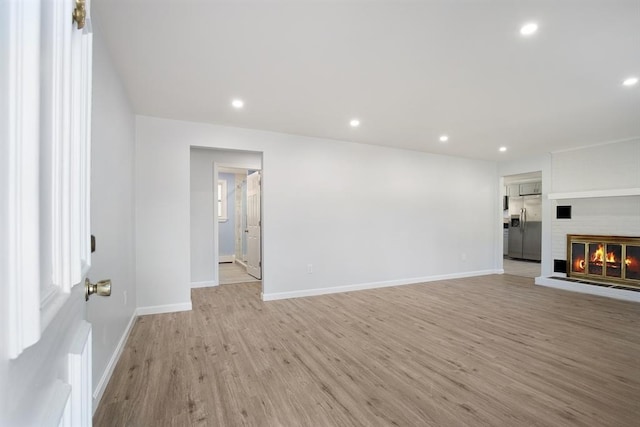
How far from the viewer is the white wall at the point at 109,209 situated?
1971 mm

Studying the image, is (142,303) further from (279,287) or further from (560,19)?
(560,19)

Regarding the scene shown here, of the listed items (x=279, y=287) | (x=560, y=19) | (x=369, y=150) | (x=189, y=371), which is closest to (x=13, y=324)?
(x=189, y=371)

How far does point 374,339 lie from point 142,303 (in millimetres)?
2812

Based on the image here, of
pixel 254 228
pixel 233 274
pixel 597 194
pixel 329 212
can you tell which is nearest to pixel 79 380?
pixel 329 212

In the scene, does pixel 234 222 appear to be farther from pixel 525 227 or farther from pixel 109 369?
pixel 525 227

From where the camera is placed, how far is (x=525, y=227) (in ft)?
27.9

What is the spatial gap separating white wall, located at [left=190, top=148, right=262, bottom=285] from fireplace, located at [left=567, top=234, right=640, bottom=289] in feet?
19.1

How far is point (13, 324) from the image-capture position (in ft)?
1.22

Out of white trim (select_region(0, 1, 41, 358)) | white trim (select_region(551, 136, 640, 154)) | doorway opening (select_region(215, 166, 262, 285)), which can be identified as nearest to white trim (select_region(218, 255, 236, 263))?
doorway opening (select_region(215, 166, 262, 285))

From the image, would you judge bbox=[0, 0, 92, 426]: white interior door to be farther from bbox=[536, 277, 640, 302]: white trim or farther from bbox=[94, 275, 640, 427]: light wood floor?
bbox=[536, 277, 640, 302]: white trim

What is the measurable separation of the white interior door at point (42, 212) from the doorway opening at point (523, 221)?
9021 mm

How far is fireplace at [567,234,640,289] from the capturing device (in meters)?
4.77

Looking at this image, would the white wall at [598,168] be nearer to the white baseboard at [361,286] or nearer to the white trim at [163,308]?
the white baseboard at [361,286]

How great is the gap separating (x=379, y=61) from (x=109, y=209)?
2.44 meters
